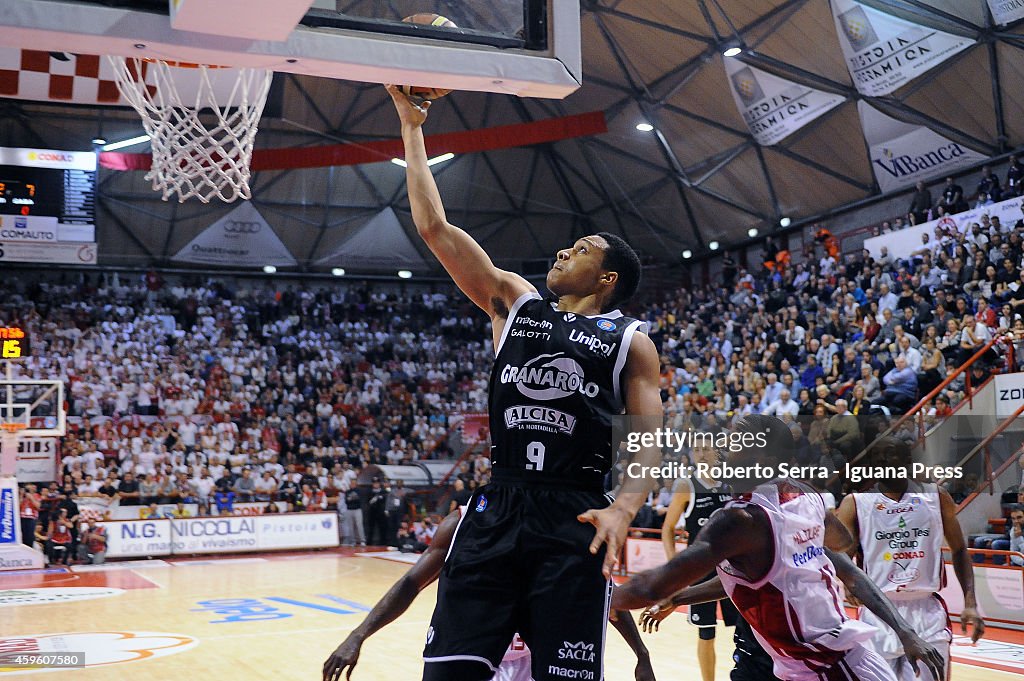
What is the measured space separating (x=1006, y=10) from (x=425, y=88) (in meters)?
15.0

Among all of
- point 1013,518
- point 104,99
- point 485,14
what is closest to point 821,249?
point 1013,518

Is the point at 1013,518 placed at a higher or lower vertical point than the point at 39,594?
higher

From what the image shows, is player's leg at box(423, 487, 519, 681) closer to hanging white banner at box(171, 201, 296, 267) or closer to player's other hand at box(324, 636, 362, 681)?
player's other hand at box(324, 636, 362, 681)

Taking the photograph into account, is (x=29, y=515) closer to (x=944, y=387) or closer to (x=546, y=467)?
(x=944, y=387)

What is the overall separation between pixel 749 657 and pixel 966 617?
110 cm

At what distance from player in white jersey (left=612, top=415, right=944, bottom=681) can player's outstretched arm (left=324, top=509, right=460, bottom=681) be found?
3.61ft

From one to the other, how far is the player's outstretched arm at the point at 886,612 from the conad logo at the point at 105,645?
7.04 meters

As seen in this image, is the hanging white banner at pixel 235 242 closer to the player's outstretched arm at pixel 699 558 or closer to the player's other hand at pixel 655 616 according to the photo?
the player's other hand at pixel 655 616

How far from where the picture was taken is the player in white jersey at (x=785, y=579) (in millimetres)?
3795

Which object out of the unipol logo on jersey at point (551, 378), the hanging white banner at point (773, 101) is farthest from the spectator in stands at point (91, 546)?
the unipol logo on jersey at point (551, 378)

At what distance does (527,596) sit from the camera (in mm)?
3303

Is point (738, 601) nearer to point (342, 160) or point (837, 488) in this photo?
point (837, 488)

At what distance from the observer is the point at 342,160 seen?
24875mm

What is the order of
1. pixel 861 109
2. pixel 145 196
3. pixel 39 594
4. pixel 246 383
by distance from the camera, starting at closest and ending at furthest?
pixel 39 594
pixel 861 109
pixel 246 383
pixel 145 196
